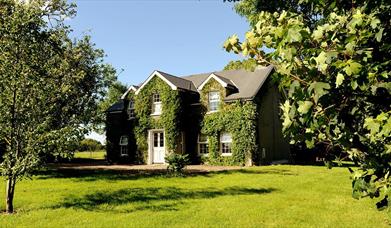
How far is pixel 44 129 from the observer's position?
Answer: 12.6m

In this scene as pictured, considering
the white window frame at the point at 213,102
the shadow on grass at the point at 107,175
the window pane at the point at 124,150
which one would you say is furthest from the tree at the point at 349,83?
the window pane at the point at 124,150

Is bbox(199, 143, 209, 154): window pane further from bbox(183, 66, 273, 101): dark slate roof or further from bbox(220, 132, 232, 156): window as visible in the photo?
bbox(183, 66, 273, 101): dark slate roof

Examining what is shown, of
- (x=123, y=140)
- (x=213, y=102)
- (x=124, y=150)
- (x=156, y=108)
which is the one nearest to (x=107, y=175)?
(x=156, y=108)

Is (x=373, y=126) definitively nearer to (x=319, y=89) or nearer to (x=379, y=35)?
(x=319, y=89)

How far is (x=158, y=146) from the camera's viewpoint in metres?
32.0

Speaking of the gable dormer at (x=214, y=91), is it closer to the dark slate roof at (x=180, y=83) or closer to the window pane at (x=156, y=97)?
the dark slate roof at (x=180, y=83)

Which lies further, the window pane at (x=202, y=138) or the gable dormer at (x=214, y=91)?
the window pane at (x=202, y=138)

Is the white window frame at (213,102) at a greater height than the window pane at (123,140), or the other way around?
the white window frame at (213,102)

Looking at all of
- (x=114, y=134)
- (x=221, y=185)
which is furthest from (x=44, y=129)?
(x=114, y=134)

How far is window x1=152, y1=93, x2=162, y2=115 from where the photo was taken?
3172 cm

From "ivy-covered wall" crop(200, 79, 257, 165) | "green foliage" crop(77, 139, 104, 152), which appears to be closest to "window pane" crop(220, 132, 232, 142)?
"ivy-covered wall" crop(200, 79, 257, 165)

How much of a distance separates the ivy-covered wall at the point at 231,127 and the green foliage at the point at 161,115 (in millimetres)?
2461

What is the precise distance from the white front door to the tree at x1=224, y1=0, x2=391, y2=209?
28.8 metres

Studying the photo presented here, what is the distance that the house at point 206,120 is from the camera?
28.4 meters
